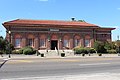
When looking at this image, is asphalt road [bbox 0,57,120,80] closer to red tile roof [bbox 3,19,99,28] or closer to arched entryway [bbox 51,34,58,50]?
red tile roof [bbox 3,19,99,28]

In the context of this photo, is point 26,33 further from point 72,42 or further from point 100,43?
point 100,43

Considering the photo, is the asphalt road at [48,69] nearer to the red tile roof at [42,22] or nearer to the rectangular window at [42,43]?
the red tile roof at [42,22]

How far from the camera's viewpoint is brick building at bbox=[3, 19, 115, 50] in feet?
243

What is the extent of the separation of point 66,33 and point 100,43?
348 inches

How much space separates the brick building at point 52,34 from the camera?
74.0 m

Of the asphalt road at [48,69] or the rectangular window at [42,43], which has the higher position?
the rectangular window at [42,43]

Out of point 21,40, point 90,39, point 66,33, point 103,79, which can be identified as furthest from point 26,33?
point 103,79

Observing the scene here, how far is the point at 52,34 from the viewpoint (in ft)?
251

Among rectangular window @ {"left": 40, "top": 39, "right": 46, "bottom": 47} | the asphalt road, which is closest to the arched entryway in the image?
rectangular window @ {"left": 40, "top": 39, "right": 46, "bottom": 47}

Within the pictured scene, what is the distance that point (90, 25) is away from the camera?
80000 mm

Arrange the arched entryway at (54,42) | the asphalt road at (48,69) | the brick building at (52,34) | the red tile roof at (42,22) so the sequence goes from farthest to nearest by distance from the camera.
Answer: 1. the arched entryway at (54,42)
2. the red tile roof at (42,22)
3. the brick building at (52,34)
4. the asphalt road at (48,69)

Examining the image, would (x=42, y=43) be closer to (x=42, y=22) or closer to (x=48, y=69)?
(x=42, y=22)

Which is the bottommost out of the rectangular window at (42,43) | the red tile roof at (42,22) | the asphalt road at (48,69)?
the asphalt road at (48,69)

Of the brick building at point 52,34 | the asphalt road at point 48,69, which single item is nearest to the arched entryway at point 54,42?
the brick building at point 52,34
